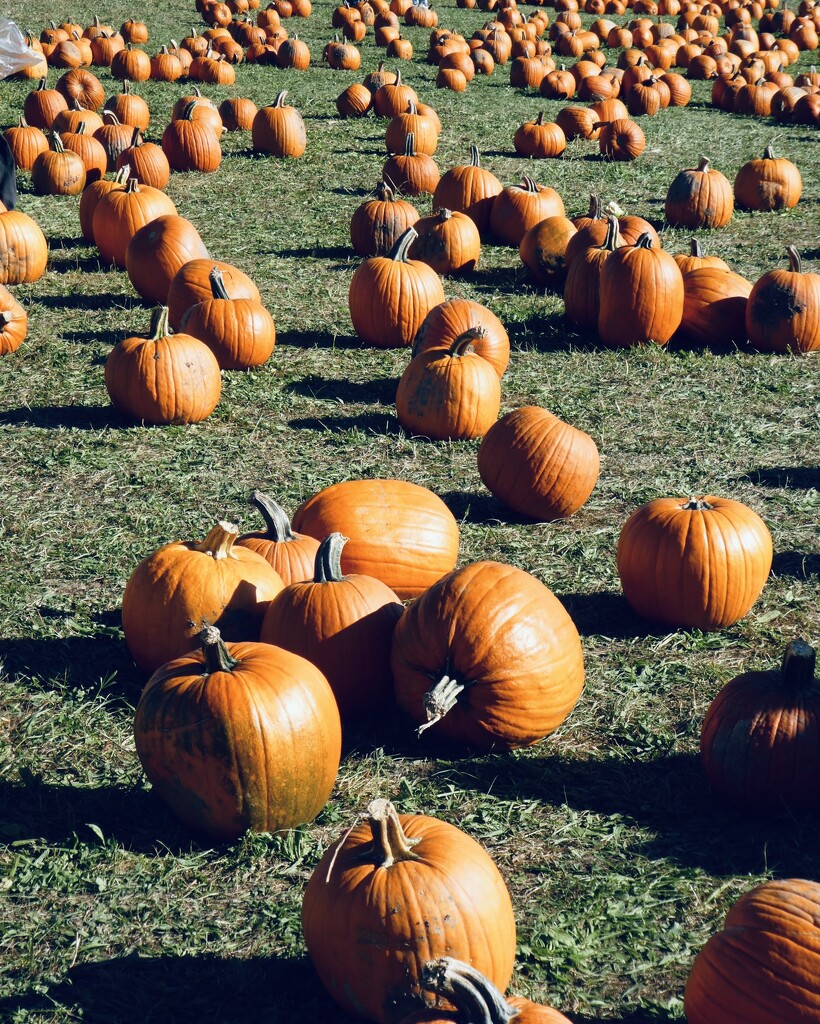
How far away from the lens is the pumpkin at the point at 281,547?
15.3ft

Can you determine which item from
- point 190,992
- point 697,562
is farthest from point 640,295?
point 190,992

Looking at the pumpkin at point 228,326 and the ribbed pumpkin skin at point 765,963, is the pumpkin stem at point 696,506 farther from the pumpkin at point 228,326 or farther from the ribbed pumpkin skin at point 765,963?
the pumpkin at point 228,326

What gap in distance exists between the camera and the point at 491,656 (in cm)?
396

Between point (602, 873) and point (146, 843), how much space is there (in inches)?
58.2

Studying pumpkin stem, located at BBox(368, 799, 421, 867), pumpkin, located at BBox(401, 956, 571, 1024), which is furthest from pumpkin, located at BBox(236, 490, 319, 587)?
pumpkin, located at BBox(401, 956, 571, 1024)

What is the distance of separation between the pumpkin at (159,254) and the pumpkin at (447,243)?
1888 millimetres

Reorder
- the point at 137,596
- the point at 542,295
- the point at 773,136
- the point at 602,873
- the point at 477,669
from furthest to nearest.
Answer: the point at 773,136 → the point at 542,295 → the point at 137,596 → the point at 477,669 → the point at 602,873

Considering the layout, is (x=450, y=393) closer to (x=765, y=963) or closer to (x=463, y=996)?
(x=765, y=963)

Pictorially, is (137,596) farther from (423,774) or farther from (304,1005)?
(304,1005)

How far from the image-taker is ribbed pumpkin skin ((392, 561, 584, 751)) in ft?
13.1

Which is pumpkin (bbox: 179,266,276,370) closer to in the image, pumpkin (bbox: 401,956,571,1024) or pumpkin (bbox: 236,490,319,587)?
pumpkin (bbox: 236,490,319,587)

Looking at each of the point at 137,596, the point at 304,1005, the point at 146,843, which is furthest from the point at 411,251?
the point at 304,1005

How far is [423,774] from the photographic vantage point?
406cm

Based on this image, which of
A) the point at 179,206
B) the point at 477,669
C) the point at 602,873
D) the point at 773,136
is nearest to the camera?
the point at 602,873
